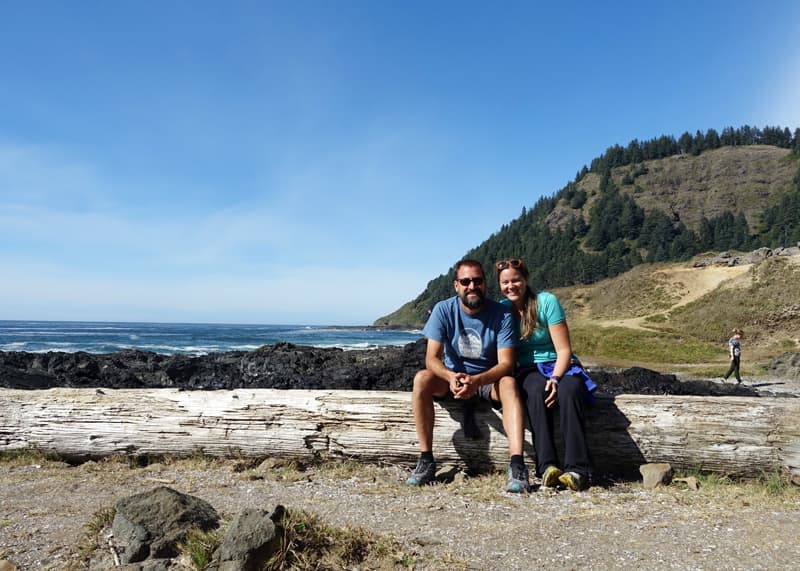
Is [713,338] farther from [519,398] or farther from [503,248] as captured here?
[503,248]

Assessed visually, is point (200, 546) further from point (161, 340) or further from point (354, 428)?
point (161, 340)

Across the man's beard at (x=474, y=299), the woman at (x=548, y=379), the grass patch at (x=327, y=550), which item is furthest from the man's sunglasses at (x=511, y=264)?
the grass patch at (x=327, y=550)

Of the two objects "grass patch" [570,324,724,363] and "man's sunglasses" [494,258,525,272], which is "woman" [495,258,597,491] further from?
"grass patch" [570,324,724,363]

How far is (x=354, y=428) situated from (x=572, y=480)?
7.51 feet

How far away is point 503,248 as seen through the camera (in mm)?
141250

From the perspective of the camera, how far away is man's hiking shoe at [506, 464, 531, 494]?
172 inches

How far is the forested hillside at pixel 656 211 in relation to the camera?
104375mm

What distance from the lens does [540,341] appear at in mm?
5043

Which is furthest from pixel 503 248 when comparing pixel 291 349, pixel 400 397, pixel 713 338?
pixel 400 397

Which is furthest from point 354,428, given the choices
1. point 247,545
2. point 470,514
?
point 247,545

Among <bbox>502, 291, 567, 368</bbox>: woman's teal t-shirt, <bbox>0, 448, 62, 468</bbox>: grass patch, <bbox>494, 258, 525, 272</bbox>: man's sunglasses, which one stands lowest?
<bbox>0, 448, 62, 468</bbox>: grass patch

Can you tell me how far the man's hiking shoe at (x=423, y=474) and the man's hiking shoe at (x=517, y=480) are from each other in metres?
0.76

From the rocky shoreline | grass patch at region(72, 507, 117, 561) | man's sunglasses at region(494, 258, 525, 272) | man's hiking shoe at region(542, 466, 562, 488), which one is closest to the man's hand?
man's hiking shoe at region(542, 466, 562, 488)

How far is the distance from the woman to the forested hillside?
90.7 m
